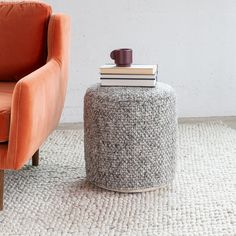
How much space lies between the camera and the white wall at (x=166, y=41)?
129 inches

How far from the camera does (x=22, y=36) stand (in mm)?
2477

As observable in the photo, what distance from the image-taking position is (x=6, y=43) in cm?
248

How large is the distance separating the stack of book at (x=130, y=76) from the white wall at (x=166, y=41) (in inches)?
44.0

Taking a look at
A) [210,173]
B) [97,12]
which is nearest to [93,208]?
[210,173]

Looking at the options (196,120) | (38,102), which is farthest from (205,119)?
(38,102)

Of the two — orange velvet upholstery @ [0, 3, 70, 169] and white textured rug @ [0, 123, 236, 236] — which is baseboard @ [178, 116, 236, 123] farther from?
orange velvet upholstery @ [0, 3, 70, 169]

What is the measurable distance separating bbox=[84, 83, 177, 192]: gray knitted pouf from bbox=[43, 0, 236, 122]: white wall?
109cm

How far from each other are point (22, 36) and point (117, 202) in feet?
2.89

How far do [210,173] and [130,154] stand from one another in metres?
0.51

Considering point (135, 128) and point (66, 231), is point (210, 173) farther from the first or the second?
point (66, 231)

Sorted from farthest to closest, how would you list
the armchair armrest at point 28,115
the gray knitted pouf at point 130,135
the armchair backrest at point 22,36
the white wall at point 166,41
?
the white wall at point 166,41 → the armchair backrest at point 22,36 → the gray knitted pouf at point 130,135 → the armchair armrest at point 28,115

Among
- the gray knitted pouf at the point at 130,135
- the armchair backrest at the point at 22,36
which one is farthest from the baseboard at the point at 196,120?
the gray knitted pouf at the point at 130,135

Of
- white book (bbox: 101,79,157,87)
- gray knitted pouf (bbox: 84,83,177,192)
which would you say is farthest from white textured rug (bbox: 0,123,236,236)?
white book (bbox: 101,79,157,87)

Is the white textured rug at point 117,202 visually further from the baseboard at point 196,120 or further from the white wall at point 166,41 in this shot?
the white wall at point 166,41
